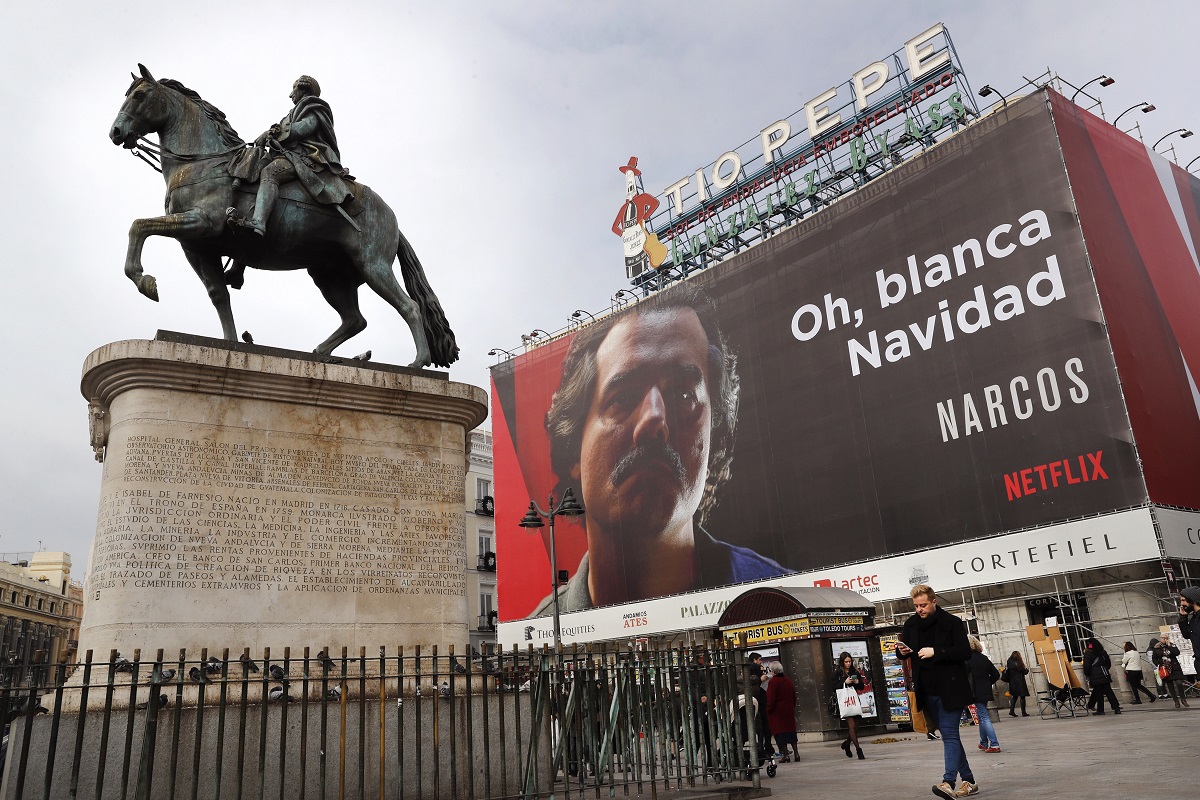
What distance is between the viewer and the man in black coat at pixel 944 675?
22.4 feet

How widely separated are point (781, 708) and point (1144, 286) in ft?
70.8

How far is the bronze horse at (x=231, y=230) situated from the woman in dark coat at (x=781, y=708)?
21.3 feet

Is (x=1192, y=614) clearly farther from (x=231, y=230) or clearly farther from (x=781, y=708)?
(x=231, y=230)

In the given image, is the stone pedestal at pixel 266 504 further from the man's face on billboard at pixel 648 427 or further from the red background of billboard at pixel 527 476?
the red background of billboard at pixel 527 476

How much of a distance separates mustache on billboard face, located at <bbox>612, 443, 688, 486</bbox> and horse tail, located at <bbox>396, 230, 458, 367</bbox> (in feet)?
91.0

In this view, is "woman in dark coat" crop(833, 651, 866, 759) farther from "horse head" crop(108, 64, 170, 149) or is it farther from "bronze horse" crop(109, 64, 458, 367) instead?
"horse head" crop(108, 64, 170, 149)

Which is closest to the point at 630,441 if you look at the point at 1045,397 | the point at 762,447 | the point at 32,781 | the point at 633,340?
the point at 633,340

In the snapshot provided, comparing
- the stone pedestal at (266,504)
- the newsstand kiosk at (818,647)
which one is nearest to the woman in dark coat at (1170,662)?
the newsstand kiosk at (818,647)

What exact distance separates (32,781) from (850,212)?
3044 centimetres

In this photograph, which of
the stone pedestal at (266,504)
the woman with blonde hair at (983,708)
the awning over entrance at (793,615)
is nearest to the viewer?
the stone pedestal at (266,504)

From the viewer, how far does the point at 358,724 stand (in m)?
6.93

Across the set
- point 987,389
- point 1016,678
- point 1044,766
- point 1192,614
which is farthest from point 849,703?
point 987,389

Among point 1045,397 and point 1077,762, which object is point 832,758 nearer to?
point 1077,762

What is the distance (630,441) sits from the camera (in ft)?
128
